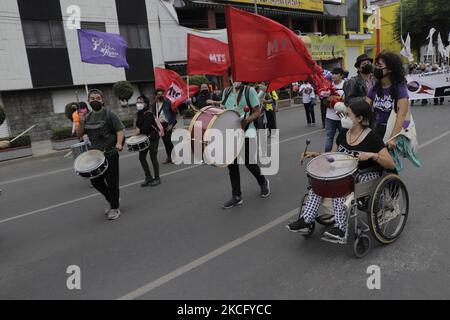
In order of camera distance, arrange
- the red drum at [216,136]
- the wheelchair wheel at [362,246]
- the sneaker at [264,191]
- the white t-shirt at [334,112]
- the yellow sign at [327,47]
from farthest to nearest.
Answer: the yellow sign at [327,47] < the white t-shirt at [334,112] < the sneaker at [264,191] < the red drum at [216,136] < the wheelchair wheel at [362,246]

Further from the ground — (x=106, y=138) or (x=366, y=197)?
(x=106, y=138)

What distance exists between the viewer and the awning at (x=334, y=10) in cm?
3553

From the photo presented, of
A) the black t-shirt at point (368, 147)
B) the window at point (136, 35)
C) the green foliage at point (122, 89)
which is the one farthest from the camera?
the window at point (136, 35)

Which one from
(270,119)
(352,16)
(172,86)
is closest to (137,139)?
(172,86)

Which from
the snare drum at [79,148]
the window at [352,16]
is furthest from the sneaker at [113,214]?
the window at [352,16]

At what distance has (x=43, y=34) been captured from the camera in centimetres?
1886

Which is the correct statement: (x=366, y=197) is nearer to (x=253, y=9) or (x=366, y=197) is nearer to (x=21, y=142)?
(x=21, y=142)

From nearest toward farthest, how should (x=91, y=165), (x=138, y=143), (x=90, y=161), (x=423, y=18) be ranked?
1. (x=91, y=165)
2. (x=90, y=161)
3. (x=138, y=143)
4. (x=423, y=18)

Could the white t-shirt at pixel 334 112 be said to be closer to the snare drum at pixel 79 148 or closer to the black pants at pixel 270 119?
the black pants at pixel 270 119

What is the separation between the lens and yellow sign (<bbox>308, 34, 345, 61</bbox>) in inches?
1290

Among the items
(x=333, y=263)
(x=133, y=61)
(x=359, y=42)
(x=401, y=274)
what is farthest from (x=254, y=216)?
(x=359, y=42)

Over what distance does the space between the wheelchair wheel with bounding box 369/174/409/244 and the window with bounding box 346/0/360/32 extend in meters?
41.2

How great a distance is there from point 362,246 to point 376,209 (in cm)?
39

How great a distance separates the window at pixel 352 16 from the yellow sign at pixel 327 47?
14.4 ft
